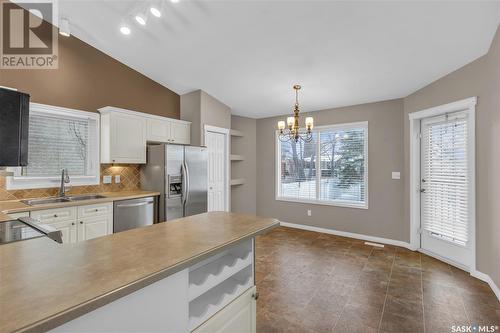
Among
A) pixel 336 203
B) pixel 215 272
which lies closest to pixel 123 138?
pixel 215 272

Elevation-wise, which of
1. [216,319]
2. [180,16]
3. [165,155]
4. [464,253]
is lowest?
[464,253]

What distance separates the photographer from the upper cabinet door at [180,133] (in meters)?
4.27

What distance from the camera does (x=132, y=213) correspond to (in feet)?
11.1

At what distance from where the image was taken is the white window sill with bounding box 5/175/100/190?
2.95 m

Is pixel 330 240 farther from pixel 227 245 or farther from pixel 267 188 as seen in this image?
pixel 227 245

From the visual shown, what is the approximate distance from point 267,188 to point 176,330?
4894 millimetres

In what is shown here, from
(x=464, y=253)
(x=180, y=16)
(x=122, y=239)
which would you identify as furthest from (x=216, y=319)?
(x=464, y=253)

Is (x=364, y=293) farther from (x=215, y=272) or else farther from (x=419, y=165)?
(x=419, y=165)

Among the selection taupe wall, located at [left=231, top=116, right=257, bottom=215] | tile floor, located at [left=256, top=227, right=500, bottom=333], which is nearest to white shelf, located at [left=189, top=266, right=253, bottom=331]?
tile floor, located at [left=256, top=227, right=500, bottom=333]

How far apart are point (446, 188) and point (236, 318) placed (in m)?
3.69

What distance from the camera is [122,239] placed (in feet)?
4.32

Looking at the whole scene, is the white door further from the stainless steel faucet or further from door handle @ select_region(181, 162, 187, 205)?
the stainless steel faucet

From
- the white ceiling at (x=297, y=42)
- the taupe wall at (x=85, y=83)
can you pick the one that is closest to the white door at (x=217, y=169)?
the white ceiling at (x=297, y=42)

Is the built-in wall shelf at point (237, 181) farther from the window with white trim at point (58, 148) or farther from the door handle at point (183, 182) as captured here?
the window with white trim at point (58, 148)
